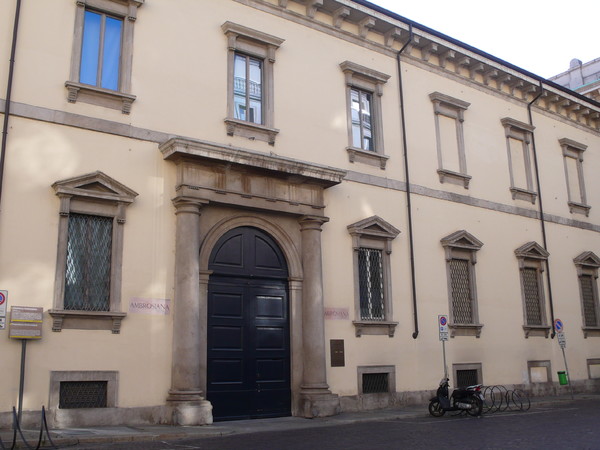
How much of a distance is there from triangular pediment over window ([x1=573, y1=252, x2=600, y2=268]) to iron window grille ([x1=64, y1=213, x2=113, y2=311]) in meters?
16.5

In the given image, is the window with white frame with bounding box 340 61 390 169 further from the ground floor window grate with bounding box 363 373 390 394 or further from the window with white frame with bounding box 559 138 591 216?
the window with white frame with bounding box 559 138 591 216

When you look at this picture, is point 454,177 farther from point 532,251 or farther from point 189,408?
point 189,408

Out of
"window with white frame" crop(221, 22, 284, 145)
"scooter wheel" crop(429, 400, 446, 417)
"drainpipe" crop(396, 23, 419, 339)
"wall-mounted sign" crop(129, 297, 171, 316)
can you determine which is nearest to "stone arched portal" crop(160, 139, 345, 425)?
"wall-mounted sign" crop(129, 297, 171, 316)

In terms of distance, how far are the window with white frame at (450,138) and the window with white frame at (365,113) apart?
221 cm

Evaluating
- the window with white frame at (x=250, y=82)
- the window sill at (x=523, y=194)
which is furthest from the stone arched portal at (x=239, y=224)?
the window sill at (x=523, y=194)

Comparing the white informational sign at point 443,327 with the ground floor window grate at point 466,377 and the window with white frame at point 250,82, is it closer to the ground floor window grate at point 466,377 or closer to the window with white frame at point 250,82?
the ground floor window grate at point 466,377

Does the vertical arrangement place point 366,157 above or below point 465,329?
above

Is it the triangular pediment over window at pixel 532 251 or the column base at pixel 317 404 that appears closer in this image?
the column base at pixel 317 404

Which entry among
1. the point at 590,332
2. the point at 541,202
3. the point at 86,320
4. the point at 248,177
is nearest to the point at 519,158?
the point at 541,202

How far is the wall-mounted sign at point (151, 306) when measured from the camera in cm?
1279

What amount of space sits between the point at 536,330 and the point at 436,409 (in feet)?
23.2

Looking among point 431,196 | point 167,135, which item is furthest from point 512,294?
point 167,135

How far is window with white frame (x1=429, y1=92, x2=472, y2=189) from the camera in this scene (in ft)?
63.2

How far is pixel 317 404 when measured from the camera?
1440 centimetres
